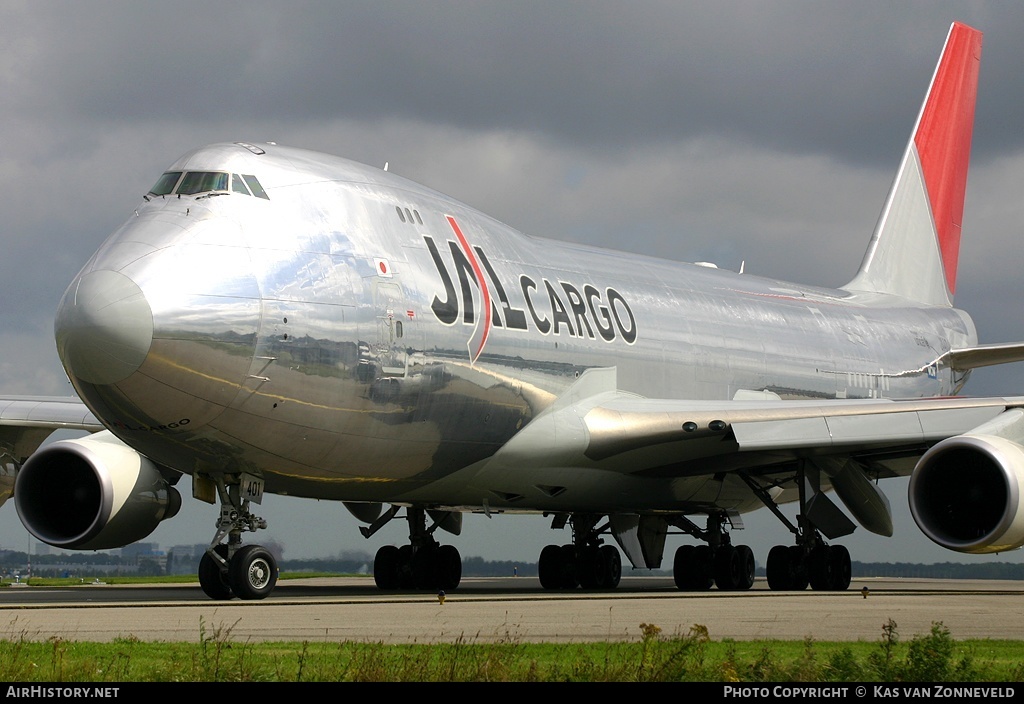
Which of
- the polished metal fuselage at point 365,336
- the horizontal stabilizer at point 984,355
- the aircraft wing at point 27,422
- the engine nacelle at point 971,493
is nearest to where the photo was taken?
the polished metal fuselage at point 365,336

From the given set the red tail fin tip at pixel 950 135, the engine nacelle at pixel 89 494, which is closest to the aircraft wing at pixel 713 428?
the engine nacelle at pixel 89 494

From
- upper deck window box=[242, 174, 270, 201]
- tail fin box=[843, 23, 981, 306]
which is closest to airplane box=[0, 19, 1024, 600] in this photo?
upper deck window box=[242, 174, 270, 201]

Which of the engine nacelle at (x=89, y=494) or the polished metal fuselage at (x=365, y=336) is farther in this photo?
the engine nacelle at (x=89, y=494)

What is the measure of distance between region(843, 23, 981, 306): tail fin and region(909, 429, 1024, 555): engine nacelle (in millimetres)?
12952

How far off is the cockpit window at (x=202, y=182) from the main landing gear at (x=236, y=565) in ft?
10.8

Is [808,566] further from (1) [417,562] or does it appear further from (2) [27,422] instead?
(2) [27,422]

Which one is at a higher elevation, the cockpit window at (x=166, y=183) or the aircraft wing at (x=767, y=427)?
the cockpit window at (x=166, y=183)

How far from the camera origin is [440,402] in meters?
16.2

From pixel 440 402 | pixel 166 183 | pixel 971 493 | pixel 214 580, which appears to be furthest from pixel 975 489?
pixel 166 183

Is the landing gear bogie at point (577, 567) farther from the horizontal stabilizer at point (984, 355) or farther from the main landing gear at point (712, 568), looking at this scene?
the horizontal stabilizer at point (984, 355)

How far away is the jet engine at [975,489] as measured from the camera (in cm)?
1594

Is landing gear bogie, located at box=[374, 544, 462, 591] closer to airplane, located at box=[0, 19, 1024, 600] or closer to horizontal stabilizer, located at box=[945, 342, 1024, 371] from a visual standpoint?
airplane, located at box=[0, 19, 1024, 600]

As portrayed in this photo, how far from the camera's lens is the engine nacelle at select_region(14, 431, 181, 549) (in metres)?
16.5
